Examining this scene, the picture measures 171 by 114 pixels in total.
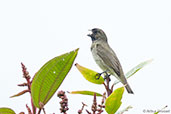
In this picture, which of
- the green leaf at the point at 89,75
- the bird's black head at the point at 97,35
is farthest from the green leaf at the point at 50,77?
the bird's black head at the point at 97,35

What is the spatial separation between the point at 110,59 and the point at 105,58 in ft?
0.97

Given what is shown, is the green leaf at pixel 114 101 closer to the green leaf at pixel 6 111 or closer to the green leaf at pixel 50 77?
the green leaf at pixel 50 77

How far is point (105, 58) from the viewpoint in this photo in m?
4.70

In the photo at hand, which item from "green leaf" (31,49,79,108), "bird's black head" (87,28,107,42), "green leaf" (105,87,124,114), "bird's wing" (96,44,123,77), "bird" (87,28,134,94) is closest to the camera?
"green leaf" (31,49,79,108)

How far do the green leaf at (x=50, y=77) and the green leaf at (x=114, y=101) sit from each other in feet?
1.15

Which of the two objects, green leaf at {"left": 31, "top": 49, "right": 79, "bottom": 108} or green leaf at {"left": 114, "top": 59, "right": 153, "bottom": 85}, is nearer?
green leaf at {"left": 31, "top": 49, "right": 79, "bottom": 108}

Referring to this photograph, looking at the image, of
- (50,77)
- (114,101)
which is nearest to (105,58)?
(114,101)

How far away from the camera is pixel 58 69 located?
1326mm

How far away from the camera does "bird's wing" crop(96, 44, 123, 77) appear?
13.7 feet

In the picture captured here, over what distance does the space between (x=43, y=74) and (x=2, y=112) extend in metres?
0.29

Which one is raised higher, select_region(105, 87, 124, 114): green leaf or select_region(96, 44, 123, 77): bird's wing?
select_region(96, 44, 123, 77): bird's wing

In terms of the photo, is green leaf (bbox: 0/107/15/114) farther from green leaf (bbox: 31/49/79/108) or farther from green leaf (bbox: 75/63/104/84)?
green leaf (bbox: 75/63/104/84)

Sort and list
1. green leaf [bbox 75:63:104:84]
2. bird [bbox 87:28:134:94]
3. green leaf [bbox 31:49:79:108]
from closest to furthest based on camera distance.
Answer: green leaf [bbox 31:49:79:108], green leaf [bbox 75:63:104:84], bird [bbox 87:28:134:94]

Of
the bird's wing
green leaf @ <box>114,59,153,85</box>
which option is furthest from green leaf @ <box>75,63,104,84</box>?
the bird's wing
